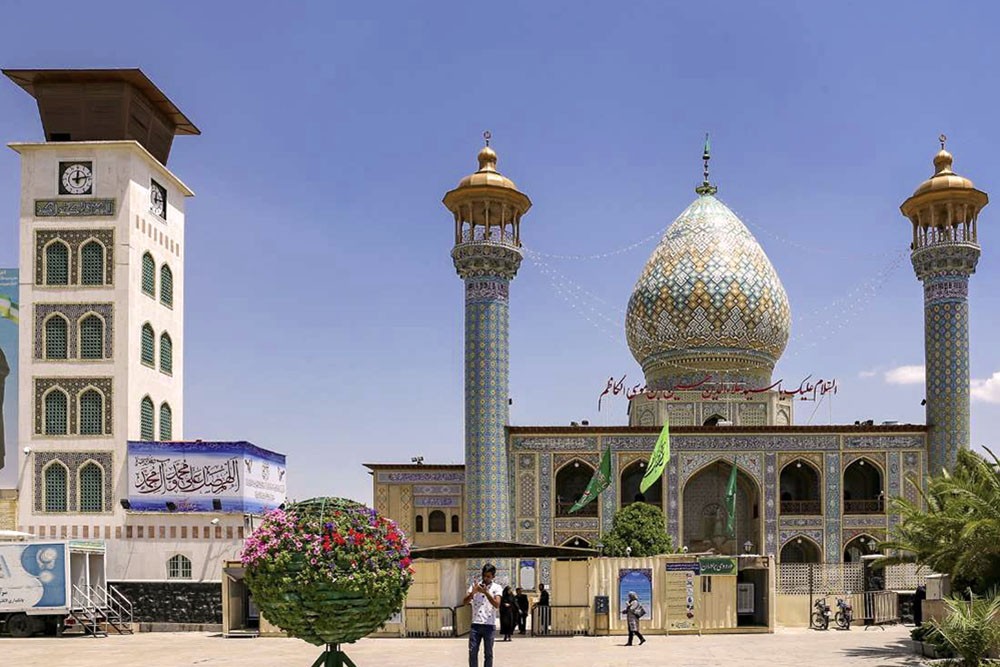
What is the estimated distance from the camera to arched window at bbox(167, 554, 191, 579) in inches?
1240

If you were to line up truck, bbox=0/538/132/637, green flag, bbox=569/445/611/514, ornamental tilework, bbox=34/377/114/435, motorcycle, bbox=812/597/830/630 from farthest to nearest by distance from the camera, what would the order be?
green flag, bbox=569/445/611/514
ornamental tilework, bbox=34/377/114/435
motorcycle, bbox=812/597/830/630
truck, bbox=0/538/132/637

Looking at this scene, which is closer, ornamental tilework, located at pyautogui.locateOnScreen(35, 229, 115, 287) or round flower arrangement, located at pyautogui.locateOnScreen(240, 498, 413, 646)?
round flower arrangement, located at pyautogui.locateOnScreen(240, 498, 413, 646)

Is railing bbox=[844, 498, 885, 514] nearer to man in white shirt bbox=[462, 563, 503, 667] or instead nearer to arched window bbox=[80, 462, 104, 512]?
arched window bbox=[80, 462, 104, 512]

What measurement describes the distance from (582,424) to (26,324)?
17.1 metres

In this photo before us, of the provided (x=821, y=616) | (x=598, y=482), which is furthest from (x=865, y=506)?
(x=821, y=616)

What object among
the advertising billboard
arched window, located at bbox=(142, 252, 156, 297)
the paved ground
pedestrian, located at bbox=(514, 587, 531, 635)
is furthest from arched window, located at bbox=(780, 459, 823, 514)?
arched window, located at bbox=(142, 252, 156, 297)

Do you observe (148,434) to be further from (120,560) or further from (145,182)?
(145,182)

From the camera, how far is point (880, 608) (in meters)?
30.2

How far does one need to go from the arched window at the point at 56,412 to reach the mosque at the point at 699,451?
11.2 meters

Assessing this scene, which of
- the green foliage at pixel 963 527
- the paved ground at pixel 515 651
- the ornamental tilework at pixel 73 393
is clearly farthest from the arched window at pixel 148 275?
the green foliage at pixel 963 527

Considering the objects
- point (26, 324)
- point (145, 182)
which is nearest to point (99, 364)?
point (26, 324)

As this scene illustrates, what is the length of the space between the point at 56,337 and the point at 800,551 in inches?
903

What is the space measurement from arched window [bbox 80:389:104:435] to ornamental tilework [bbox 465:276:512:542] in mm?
10470

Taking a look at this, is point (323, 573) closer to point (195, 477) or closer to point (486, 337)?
point (195, 477)
